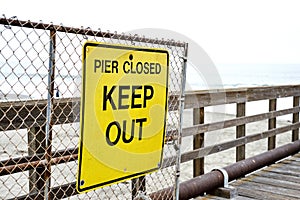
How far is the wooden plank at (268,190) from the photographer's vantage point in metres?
3.64

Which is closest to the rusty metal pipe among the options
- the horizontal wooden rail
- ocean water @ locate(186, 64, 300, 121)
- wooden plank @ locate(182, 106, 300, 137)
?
wooden plank @ locate(182, 106, 300, 137)

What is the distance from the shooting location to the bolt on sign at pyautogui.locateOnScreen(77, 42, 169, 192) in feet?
6.34

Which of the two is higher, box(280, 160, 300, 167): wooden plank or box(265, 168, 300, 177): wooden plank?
box(280, 160, 300, 167): wooden plank

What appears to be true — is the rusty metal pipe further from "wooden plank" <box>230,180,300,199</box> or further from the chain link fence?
the chain link fence

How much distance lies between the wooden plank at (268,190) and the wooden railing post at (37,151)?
86.0 inches

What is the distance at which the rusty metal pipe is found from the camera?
3.19 metres

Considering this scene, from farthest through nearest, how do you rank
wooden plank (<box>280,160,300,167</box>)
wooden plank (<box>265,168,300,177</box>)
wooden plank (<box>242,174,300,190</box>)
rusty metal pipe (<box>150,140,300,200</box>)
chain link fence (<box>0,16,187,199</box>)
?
wooden plank (<box>280,160,300,167</box>), wooden plank (<box>265,168,300,177</box>), wooden plank (<box>242,174,300,190</box>), rusty metal pipe (<box>150,140,300,200</box>), chain link fence (<box>0,16,187,199</box>)

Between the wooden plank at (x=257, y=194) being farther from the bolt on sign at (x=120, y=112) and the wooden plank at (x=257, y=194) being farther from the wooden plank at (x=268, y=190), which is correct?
the bolt on sign at (x=120, y=112)

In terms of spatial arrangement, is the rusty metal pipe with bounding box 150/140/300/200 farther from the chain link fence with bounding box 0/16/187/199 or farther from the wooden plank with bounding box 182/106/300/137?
the chain link fence with bounding box 0/16/187/199

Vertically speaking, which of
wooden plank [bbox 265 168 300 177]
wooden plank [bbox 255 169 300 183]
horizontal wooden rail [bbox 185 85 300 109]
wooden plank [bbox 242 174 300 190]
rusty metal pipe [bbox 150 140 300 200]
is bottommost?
wooden plank [bbox 242 174 300 190]

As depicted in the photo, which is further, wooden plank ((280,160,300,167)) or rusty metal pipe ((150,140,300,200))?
wooden plank ((280,160,300,167))

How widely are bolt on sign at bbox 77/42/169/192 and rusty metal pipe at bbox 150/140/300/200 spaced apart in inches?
29.9

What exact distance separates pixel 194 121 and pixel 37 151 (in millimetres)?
1815

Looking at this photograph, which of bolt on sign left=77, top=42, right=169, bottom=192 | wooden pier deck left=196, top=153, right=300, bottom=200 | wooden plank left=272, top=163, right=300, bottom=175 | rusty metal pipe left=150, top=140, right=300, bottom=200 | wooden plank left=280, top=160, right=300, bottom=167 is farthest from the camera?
wooden plank left=280, top=160, right=300, bottom=167
